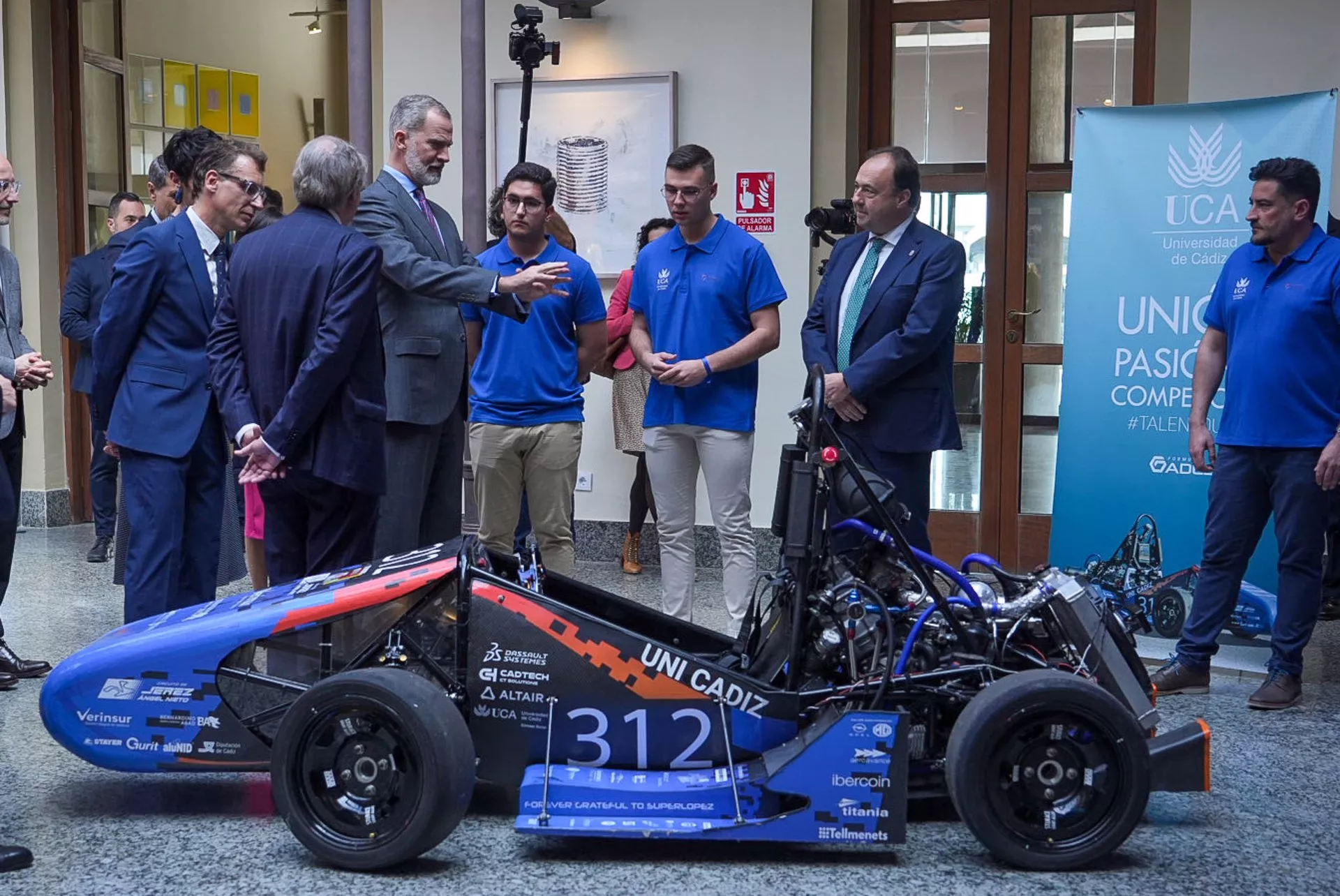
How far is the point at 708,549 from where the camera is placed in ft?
22.5

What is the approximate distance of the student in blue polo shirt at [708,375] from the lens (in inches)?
190

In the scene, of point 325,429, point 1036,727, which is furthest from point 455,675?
point 1036,727

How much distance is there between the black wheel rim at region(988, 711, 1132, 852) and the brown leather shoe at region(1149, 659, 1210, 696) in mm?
1723

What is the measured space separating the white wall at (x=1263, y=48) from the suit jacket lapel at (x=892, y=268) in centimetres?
246

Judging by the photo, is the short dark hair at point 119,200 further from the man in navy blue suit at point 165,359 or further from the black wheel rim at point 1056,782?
the black wheel rim at point 1056,782

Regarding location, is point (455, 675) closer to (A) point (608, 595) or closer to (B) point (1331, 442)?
(A) point (608, 595)

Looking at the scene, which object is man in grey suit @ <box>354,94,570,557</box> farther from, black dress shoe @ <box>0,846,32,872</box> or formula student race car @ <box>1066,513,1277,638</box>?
formula student race car @ <box>1066,513,1277,638</box>

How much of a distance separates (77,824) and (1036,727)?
2.04m

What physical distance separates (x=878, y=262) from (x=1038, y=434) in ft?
8.18

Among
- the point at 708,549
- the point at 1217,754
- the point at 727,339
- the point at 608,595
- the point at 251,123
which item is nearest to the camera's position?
the point at 608,595

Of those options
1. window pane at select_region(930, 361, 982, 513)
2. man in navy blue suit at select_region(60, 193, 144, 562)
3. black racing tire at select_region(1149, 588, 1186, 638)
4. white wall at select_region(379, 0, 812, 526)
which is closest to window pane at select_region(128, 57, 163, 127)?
man in navy blue suit at select_region(60, 193, 144, 562)

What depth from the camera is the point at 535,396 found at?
4.75 m

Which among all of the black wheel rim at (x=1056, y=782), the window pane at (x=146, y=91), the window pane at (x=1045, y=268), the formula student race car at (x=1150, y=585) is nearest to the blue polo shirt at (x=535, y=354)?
the formula student race car at (x=1150, y=585)

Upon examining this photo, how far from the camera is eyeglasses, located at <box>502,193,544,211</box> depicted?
4637 mm
